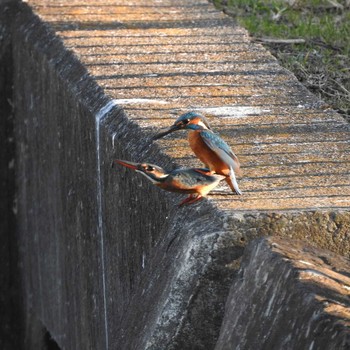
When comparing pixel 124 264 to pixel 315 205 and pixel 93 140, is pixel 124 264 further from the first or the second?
pixel 315 205

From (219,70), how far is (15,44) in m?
1.63

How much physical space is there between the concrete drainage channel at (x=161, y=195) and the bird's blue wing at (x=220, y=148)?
0.35 ft

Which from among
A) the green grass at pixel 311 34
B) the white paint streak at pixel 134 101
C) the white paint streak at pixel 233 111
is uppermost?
the white paint streak at pixel 134 101

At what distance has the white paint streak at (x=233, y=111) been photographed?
404 centimetres

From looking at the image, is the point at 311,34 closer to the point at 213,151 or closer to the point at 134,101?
the point at 134,101

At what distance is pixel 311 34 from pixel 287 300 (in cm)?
299

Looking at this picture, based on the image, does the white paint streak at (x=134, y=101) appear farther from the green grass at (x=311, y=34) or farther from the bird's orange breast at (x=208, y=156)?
the bird's orange breast at (x=208, y=156)

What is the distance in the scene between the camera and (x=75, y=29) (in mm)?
5180

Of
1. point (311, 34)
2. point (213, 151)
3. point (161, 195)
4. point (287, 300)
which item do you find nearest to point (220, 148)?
point (213, 151)

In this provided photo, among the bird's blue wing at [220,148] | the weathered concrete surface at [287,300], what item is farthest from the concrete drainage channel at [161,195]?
the bird's blue wing at [220,148]

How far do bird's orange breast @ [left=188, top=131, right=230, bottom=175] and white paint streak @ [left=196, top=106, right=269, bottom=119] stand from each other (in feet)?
2.41

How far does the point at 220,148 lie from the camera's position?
3.25 m

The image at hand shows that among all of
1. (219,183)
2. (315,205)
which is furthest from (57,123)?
(315,205)

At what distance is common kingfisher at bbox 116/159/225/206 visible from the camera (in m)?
3.21
